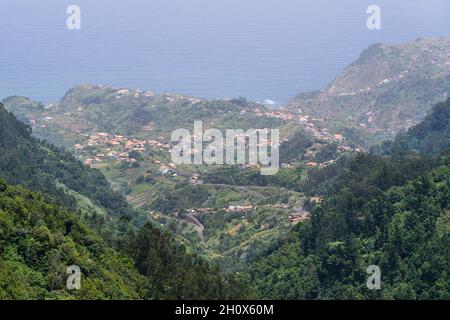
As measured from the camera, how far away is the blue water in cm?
13775

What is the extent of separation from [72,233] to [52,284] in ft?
15.4

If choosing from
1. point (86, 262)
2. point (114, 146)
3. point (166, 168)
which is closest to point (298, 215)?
point (166, 168)

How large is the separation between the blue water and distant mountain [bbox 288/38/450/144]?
1535cm

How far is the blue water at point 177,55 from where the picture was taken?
452 ft

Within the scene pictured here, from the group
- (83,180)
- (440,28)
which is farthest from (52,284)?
(440,28)

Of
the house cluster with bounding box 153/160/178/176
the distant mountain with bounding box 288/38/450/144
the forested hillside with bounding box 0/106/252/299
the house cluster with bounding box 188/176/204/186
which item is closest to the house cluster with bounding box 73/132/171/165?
the house cluster with bounding box 153/160/178/176

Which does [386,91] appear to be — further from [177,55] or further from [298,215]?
[298,215]

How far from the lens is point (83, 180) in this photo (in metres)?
48.1

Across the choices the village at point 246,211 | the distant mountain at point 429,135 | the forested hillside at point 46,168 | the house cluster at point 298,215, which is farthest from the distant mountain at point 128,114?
the house cluster at point 298,215

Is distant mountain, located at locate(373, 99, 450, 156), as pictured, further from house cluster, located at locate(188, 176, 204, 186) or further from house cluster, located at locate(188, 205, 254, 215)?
house cluster, located at locate(188, 176, 204, 186)

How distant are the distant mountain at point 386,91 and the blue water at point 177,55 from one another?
1535 cm

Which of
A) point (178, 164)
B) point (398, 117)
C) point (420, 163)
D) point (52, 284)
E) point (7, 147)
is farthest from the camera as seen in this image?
point (398, 117)

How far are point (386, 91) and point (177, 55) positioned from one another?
63368 millimetres

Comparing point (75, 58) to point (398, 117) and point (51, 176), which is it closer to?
point (398, 117)
